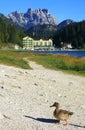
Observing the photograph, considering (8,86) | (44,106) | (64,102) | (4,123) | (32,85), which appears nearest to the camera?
(4,123)

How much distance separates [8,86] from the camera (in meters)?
19.6

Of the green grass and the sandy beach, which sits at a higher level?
the sandy beach

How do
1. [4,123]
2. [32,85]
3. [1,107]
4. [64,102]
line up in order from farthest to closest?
[32,85] < [64,102] < [1,107] < [4,123]

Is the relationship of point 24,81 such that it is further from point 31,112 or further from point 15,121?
point 15,121

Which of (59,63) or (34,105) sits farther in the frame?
(59,63)

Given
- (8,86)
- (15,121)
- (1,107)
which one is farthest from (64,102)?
(15,121)

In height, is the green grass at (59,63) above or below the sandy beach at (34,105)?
below

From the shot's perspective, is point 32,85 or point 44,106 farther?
point 32,85

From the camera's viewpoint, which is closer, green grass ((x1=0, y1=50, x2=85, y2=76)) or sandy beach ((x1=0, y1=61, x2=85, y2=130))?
sandy beach ((x1=0, y1=61, x2=85, y2=130))

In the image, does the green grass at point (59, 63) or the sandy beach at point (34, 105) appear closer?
the sandy beach at point (34, 105)

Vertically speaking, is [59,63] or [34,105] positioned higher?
[34,105]

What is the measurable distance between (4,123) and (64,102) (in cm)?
608

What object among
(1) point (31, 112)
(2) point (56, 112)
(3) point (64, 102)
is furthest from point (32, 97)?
(2) point (56, 112)

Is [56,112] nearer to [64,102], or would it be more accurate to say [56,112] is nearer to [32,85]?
[64,102]
